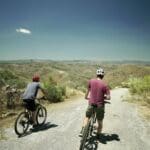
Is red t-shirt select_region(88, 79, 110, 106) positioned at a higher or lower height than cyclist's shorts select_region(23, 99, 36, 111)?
higher

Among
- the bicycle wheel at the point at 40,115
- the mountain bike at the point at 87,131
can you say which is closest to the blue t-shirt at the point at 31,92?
the bicycle wheel at the point at 40,115

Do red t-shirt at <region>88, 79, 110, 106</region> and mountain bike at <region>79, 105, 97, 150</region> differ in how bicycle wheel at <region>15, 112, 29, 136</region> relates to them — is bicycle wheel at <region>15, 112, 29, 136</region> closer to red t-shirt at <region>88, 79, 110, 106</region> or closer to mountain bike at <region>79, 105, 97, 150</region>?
mountain bike at <region>79, 105, 97, 150</region>

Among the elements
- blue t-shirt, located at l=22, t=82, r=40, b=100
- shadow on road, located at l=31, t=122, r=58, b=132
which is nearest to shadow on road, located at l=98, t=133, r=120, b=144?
shadow on road, located at l=31, t=122, r=58, b=132

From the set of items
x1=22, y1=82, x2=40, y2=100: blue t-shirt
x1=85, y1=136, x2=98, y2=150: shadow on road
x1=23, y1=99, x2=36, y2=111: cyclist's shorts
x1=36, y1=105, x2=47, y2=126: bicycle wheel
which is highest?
x1=22, y1=82, x2=40, y2=100: blue t-shirt

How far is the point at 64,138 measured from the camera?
761 cm

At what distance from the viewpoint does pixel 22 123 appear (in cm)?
800

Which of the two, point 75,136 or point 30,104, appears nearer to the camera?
point 75,136

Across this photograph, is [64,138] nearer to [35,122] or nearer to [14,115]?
[35,122]

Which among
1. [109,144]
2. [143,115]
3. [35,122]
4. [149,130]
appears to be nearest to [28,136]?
[35,122]

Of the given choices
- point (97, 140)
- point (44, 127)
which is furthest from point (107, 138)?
point (44, 127)

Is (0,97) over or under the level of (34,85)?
under

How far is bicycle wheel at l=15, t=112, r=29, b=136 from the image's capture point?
7854 millimetres

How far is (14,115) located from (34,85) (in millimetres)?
4019

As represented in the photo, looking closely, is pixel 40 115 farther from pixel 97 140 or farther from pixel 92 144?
pixel 92 144
